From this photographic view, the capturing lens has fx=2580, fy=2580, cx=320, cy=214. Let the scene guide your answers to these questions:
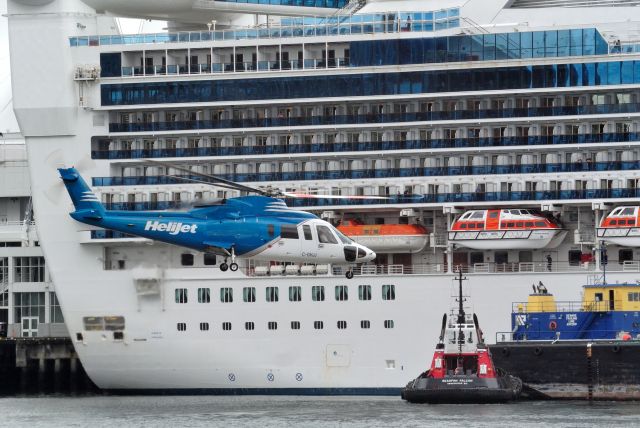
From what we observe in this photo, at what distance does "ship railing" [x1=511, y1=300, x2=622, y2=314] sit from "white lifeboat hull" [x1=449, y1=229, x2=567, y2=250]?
78.2 inches

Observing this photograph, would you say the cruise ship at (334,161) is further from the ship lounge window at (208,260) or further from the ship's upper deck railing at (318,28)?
the ship lounge window at (208,260)

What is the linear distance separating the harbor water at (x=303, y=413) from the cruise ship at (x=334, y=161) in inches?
60.3

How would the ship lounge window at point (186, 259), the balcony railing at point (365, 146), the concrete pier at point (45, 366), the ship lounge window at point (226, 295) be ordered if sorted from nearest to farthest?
the balcony railing at point (365, 146) → the ship lounge window at point (226, 295) → the ship lounge window at point (186, 259) → the concrete pier at point (45, 366)

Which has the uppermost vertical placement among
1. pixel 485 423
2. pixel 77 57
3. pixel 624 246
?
pixel 77 57

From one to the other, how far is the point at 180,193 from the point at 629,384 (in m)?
17.3

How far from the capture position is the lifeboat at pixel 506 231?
8769 centimetres

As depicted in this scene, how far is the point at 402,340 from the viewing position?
88.4 metres

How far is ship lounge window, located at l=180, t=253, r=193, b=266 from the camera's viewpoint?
90312mm

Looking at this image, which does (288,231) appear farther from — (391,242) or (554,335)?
(554,335)

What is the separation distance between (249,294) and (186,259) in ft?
8.78

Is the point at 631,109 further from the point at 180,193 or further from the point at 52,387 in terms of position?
the point at 52,387

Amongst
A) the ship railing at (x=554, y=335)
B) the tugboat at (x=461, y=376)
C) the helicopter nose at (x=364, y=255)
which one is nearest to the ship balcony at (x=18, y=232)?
the tugboat at (x=461, y=376)

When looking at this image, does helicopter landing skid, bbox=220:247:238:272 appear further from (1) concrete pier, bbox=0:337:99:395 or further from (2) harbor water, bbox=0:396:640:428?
(1) concrete pier, bbox=0:337:99:395

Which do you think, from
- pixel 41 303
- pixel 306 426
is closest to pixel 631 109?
pixel 306 426
